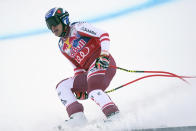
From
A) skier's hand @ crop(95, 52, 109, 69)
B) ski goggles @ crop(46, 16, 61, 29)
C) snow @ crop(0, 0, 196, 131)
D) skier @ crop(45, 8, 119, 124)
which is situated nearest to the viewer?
skier's hand @ crop(95, 52, 109, 69)

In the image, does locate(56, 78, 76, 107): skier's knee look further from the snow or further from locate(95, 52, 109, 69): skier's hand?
locate(95, 52, 109, 69): skier's hand

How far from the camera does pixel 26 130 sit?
281 centimetres

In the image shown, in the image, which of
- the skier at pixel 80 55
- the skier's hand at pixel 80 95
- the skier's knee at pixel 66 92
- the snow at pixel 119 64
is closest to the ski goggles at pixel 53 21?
the skier at pixel 80 55

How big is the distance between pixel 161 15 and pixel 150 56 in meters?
1.61

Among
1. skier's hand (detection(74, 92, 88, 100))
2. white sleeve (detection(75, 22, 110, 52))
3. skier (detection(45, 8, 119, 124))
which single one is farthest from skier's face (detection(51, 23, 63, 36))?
skier's hand (detection(74, 92, 88, 100))

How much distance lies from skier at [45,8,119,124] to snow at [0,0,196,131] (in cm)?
26

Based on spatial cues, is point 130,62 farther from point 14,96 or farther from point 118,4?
point 118,4

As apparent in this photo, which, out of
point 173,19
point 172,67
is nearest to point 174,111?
point 172,67

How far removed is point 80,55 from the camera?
3.00 metres

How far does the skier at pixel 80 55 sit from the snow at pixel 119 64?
0.26 m

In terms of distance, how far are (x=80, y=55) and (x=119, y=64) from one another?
81.4 inches

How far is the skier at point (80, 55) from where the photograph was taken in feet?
→ 9.00

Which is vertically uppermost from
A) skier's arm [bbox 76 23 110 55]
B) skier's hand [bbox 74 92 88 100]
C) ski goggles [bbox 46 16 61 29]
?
ski goggles [bbox 46 16 61 29]

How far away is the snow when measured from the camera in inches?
119
